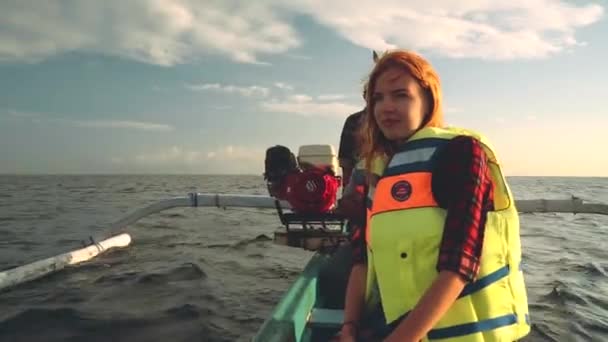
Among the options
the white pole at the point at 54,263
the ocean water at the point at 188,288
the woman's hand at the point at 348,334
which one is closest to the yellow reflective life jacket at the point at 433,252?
the woman's hand at the point at 348,334

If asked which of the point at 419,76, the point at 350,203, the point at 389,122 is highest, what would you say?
the point at 419,76

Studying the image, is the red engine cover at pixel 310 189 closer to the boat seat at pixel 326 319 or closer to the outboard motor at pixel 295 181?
the outboard motor at pixel 295 181

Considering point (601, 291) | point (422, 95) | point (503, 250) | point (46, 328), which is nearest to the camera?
point (503, 250)

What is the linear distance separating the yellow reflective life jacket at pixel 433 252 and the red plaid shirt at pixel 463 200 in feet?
0.15

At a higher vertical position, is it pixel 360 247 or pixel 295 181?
pixel 295 181

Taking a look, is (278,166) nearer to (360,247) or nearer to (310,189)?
(310,189)

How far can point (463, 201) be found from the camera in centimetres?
187

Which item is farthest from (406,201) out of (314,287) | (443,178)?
(314,287)

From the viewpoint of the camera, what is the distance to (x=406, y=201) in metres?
2.02

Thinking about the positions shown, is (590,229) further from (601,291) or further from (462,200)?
(462,200)

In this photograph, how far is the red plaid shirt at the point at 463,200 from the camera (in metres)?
1.84

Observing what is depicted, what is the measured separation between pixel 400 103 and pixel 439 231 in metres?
0.68

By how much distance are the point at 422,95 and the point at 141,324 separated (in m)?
5.78

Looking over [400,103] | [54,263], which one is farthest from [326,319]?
[54,263]
